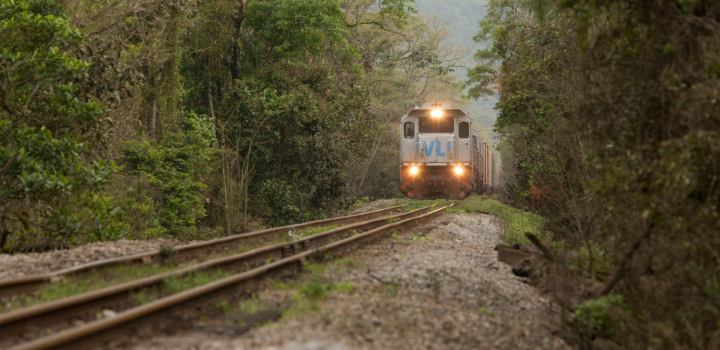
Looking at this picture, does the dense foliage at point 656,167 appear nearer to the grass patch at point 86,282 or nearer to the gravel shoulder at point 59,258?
the grass patch at point 86,282

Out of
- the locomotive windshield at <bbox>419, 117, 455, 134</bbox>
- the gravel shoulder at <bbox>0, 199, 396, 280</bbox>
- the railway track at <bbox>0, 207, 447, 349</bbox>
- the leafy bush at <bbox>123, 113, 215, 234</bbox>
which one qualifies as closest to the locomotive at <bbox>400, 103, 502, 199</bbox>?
the locomotive windshield at <bbox>419, 117, 455, 134</bbox>

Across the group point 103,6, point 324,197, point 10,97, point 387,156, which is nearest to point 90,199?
point 10,97

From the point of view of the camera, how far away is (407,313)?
15.4 ft

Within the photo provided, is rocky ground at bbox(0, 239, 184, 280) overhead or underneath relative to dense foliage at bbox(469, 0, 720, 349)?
underneath

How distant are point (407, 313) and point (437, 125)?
16.0 m

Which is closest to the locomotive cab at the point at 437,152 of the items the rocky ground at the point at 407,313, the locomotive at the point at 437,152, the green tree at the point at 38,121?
the locomotive at the point at 437,152

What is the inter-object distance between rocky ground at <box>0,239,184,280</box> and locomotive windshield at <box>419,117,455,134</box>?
1393 centimetres

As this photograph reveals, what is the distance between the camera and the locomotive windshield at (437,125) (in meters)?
20.0

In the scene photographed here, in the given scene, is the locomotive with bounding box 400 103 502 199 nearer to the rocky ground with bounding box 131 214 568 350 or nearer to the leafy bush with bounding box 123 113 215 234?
the leafy bush with bounding box 123 113 215 234

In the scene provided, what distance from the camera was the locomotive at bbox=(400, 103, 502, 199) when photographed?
782 inches

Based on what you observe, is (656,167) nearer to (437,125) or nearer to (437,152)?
(437,152)

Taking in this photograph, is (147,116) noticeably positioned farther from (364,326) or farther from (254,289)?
(364,326)

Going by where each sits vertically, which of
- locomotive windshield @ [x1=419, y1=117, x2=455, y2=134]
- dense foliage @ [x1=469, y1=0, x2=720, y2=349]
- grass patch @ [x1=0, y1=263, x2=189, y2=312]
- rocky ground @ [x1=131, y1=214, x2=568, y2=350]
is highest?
locomotive windshield @ [x1=419, y1=117, x2=455, y2=134]

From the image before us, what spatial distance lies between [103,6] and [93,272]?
1073 centimetres
